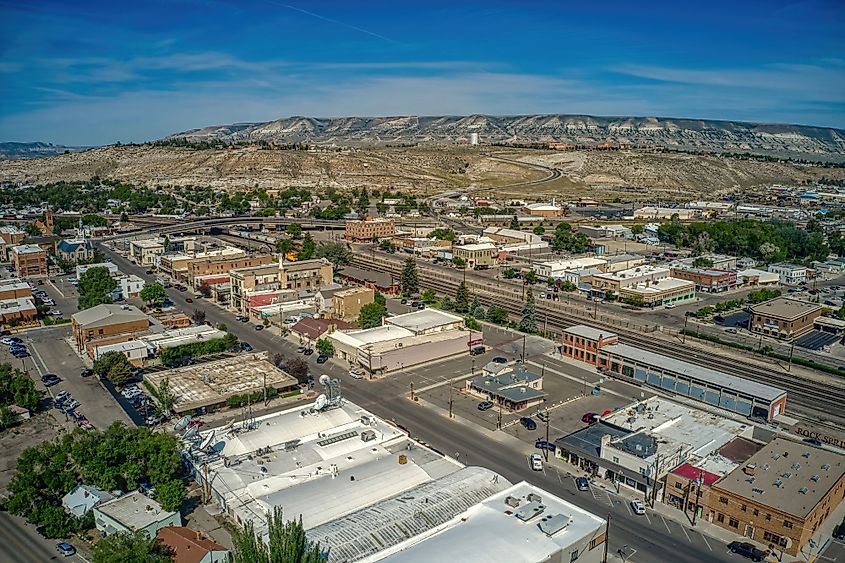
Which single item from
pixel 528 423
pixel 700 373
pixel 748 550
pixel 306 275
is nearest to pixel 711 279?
pixel 700 373

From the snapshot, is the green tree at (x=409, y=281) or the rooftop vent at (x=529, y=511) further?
the green tree at (x=409, y=281)

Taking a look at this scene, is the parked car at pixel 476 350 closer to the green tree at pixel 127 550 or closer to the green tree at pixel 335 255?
the green tree at pixel 127 550

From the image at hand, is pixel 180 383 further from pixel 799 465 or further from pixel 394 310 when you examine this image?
pixel 799 465

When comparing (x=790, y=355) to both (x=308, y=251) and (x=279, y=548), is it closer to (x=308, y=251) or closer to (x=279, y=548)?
(x=279, y=548)

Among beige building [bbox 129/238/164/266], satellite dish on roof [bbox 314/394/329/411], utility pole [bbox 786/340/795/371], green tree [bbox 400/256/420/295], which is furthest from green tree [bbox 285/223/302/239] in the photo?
utility pole [bbox 786/340/795/371]

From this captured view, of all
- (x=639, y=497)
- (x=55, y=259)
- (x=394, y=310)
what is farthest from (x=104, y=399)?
(x=55, y=259)

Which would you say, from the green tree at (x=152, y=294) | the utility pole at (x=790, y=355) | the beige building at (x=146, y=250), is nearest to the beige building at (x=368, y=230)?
the beige building at (x=146, y=250)

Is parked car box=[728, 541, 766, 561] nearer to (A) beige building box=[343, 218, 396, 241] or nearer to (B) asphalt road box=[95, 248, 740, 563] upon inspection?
(B) asphalt road box=[95, 248, 740, 563]
